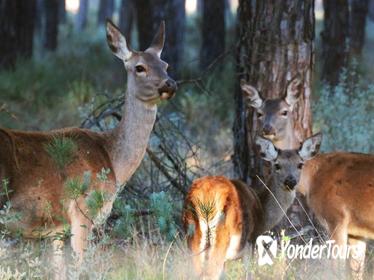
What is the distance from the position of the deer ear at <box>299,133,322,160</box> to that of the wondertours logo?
661mm

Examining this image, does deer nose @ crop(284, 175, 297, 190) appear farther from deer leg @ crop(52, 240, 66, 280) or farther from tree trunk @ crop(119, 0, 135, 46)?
tree trunk @ crop(119, 0, 135, 46)

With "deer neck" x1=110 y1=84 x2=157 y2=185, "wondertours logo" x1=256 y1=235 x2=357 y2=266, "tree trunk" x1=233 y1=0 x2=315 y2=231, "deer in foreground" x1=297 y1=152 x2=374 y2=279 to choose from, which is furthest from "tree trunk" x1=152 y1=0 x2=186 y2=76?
"wondertours logo" x1=256 y1=235 x2=357 y2=266

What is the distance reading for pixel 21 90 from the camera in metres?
15.4

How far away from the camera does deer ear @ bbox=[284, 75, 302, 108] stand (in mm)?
8219

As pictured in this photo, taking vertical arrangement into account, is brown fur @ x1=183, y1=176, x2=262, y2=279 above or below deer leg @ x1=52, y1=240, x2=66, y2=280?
above

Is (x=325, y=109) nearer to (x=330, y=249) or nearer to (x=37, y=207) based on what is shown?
(x=330, y=249)

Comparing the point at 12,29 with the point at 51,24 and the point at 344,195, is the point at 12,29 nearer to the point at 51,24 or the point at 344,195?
the point at 51,24

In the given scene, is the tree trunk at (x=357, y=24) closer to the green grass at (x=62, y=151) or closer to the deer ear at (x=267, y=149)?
the deer ear at (x=267, y=149)

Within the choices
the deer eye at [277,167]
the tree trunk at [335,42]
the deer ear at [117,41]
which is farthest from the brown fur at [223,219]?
the tree trunk at [335,42]

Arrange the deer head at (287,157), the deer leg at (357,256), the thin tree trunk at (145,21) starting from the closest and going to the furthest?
1. the deer leg at (357,256)
2. the deer head at (287,157)
3. the thin tree trunk at (145,21)

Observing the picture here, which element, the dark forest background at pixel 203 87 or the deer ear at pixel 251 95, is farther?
the dark forest background at pixel 203 87

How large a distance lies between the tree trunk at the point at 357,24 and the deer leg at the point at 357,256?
10309 millimetres

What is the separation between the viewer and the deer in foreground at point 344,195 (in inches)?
305

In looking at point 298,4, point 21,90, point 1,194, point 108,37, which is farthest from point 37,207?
point 21,90
